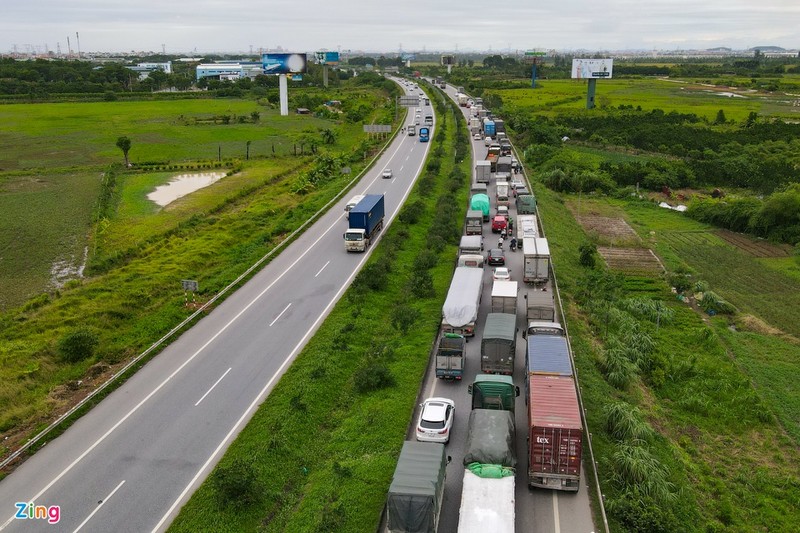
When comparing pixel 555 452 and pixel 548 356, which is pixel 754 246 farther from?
pixel 555 452

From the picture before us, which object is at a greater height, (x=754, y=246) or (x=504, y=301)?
(x=504, y=301)

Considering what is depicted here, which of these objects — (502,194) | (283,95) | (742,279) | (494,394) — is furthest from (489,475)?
(283,95)

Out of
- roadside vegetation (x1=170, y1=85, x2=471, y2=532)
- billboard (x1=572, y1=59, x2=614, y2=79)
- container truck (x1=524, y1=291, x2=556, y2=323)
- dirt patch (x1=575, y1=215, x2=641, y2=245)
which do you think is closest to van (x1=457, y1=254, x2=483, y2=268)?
roadside vegetation (x1=170, y1=85, x2=471, y2=532)

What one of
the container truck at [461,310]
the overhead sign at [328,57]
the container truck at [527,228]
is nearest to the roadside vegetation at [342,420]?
the container truck at [461,310]

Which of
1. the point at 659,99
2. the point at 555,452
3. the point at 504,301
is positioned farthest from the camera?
the point at 659,99

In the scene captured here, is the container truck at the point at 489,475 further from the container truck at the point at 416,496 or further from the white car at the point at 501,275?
the white car at the point at 501,275

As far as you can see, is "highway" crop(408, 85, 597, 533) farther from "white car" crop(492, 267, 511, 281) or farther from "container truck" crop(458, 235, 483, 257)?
"container truck" crop(458, 235, 483, 257)
